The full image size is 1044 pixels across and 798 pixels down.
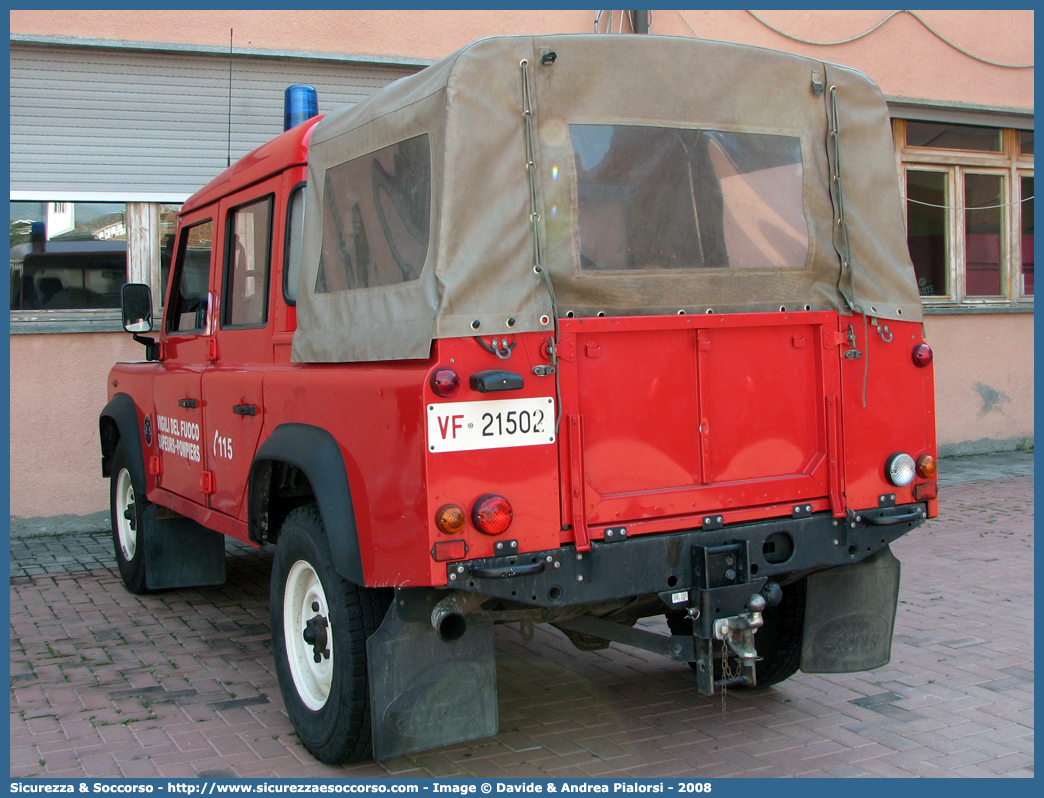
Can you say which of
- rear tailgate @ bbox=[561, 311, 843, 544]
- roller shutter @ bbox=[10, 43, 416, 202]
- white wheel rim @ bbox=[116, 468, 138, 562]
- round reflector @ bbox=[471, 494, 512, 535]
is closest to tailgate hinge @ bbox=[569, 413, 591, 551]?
rear tailgate @ bbox=[561, 311, 843, 544]

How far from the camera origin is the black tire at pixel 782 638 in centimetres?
446

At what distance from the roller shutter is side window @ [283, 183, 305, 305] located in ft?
13.7

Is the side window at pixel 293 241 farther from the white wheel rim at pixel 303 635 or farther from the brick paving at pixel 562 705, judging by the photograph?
the brick paving at pixel 562 705

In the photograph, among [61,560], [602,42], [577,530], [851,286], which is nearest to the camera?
[577,530]

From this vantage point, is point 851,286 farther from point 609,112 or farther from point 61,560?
point 61,560

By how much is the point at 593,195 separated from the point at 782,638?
2151mm

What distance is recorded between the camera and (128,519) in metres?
6.85

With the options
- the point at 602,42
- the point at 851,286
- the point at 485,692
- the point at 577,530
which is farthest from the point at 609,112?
the point at 485,692

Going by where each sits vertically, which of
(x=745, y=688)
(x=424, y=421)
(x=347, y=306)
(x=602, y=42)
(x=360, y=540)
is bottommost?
(x=745, y=688)

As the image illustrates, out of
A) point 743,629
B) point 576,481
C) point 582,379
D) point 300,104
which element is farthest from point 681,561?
point 300,104

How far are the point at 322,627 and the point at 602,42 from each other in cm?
237

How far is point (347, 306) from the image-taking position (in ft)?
12.9

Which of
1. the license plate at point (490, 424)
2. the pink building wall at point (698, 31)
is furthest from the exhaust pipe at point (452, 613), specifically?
the pink building wall at point (698, 31)

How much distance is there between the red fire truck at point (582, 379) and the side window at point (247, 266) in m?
0.30
